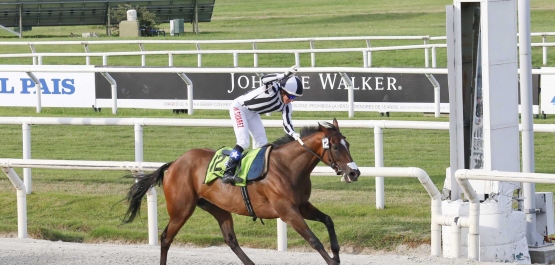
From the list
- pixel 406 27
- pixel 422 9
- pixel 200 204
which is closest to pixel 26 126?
pixel 200 204

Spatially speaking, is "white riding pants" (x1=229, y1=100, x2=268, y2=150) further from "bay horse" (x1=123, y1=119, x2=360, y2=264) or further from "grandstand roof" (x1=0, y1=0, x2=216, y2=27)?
"grandstand roof" (x1=0, y1=0, x2=216, y2=27)

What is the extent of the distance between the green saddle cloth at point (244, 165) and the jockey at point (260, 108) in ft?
0.12

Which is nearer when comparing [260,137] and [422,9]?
[260,137]

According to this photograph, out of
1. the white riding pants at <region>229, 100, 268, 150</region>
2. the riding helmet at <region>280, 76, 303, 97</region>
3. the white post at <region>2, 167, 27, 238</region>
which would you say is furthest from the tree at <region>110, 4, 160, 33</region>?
the riding helmet at <region>280, 76, 303, 97</region>

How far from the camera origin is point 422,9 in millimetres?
37656

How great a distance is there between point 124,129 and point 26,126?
366 cm

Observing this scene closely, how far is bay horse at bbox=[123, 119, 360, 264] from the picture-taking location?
22.1ft

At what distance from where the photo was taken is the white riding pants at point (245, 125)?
24.1 ft

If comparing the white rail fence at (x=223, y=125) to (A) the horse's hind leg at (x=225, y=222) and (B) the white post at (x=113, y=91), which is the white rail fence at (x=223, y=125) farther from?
(B) the white post at (x=113, y=91)

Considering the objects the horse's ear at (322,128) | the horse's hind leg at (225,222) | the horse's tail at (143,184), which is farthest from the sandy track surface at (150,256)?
the horse's ear at (322,128)

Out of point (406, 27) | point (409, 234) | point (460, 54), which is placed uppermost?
point (406, 27)

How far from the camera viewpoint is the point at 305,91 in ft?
45.8

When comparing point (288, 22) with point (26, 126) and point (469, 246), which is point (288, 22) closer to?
point (26, 126)

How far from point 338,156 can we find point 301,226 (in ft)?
1.55
